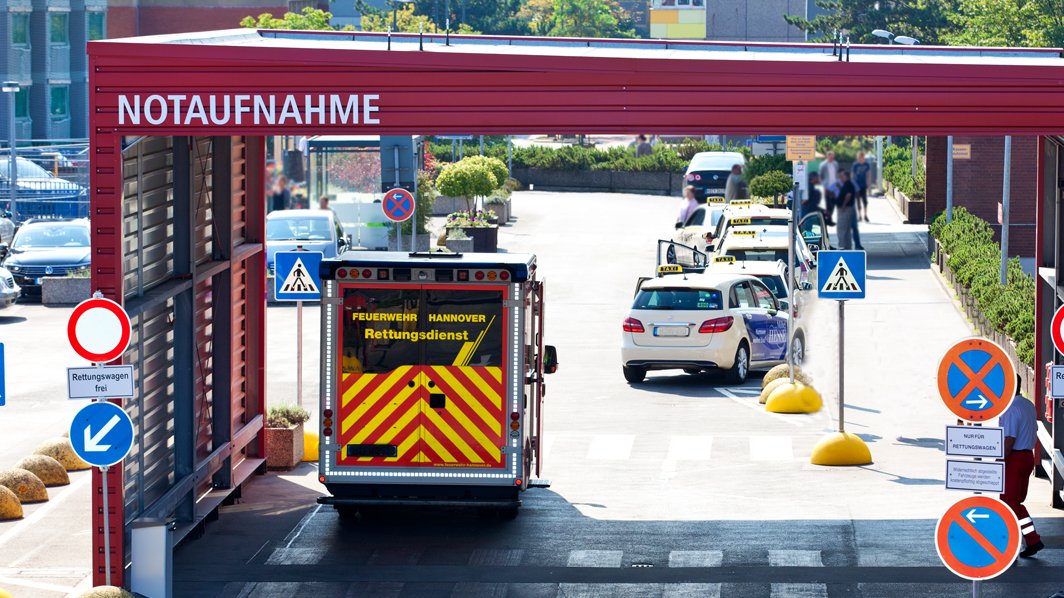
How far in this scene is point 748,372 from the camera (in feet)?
84.8

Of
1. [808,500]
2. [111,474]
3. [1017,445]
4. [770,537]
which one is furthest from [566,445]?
[111,474]

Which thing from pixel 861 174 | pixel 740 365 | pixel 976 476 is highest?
pixel 861 174

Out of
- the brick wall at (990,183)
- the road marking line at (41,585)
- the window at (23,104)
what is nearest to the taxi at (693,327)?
the road marking line at (41,585)

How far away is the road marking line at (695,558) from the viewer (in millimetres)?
14547

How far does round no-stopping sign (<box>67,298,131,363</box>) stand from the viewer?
12.0m

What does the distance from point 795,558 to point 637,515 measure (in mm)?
2433

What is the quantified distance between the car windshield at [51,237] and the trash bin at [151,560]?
2465 cm

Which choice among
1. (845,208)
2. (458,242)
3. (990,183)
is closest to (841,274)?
(845,208)

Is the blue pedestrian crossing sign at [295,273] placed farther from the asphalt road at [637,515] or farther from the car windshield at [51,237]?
the car windshield at [51,237]

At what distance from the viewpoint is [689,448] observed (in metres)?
20.4

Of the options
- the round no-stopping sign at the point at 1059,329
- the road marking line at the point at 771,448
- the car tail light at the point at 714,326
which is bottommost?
the road marking line at the point at 771,448

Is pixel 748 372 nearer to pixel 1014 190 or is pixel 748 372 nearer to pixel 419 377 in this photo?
pixel 419 377

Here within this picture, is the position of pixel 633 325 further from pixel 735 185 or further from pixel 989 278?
pixel 735 185

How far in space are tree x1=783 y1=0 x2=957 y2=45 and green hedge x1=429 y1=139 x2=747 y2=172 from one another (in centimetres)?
627
